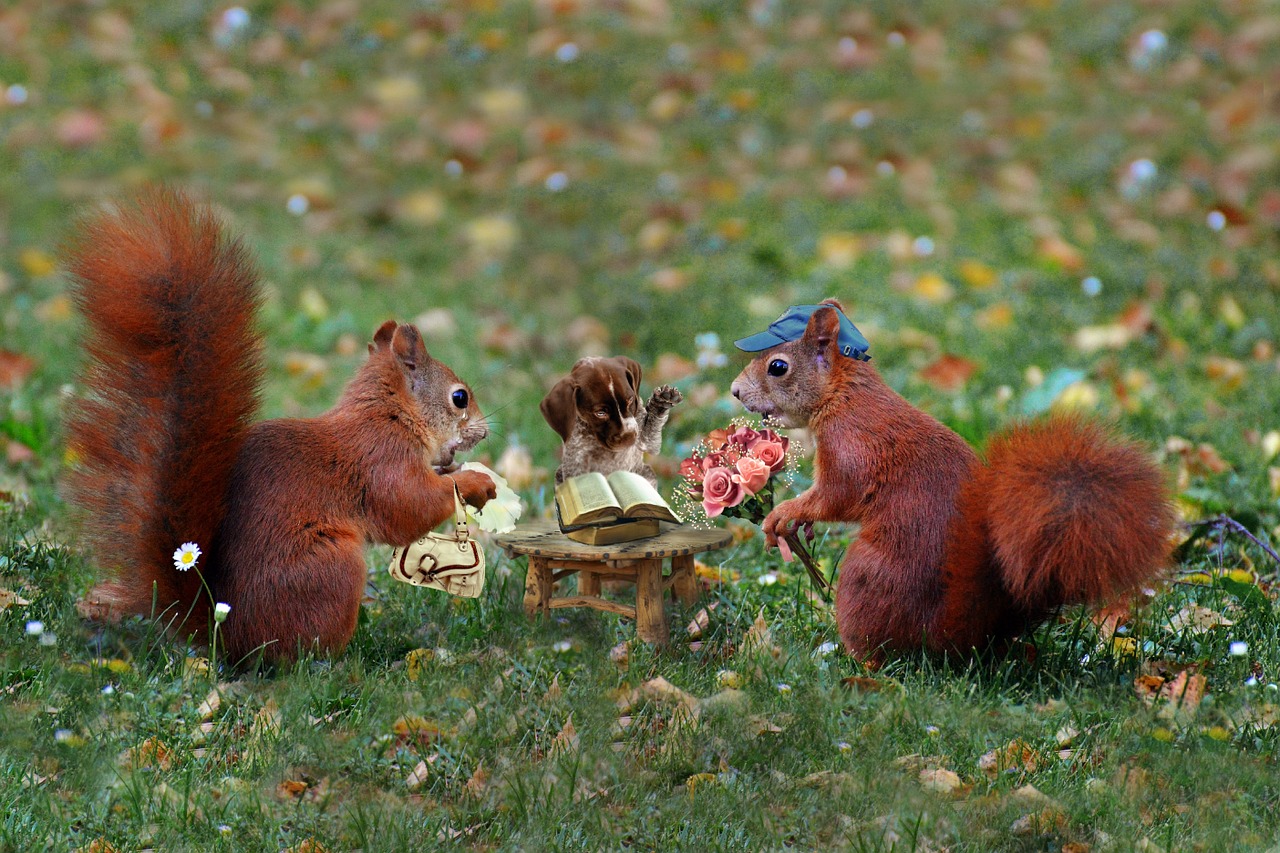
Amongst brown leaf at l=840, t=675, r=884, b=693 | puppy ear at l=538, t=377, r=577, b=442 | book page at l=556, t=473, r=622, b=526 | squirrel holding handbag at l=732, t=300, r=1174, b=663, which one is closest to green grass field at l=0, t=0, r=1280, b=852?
brown leaf at l=840, t=675, r=884, b=693

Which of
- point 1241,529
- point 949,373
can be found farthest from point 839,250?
point 1241,529

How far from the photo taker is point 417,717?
2246mm

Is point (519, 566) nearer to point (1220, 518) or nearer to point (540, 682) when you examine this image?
point (540, 682)

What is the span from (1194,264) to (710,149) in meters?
2.04

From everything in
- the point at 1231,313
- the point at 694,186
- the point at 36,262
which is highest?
the point at 1231,313

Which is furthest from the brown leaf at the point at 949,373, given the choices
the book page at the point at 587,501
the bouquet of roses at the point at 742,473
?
the book page at the point at 587,501

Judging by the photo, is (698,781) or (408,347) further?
(408,347)

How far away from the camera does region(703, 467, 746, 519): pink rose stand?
8.26ft

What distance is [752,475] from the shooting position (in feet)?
8.21

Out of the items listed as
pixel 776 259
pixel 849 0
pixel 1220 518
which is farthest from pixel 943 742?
pixel 849 0

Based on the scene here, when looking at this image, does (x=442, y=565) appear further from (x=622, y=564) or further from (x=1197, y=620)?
(x=1197, y=620)

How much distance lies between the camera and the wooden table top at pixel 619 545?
2424 mm

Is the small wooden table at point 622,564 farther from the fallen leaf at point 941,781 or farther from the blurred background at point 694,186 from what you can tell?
the blurred background at point 694,186

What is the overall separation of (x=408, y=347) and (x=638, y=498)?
0.47 meters
